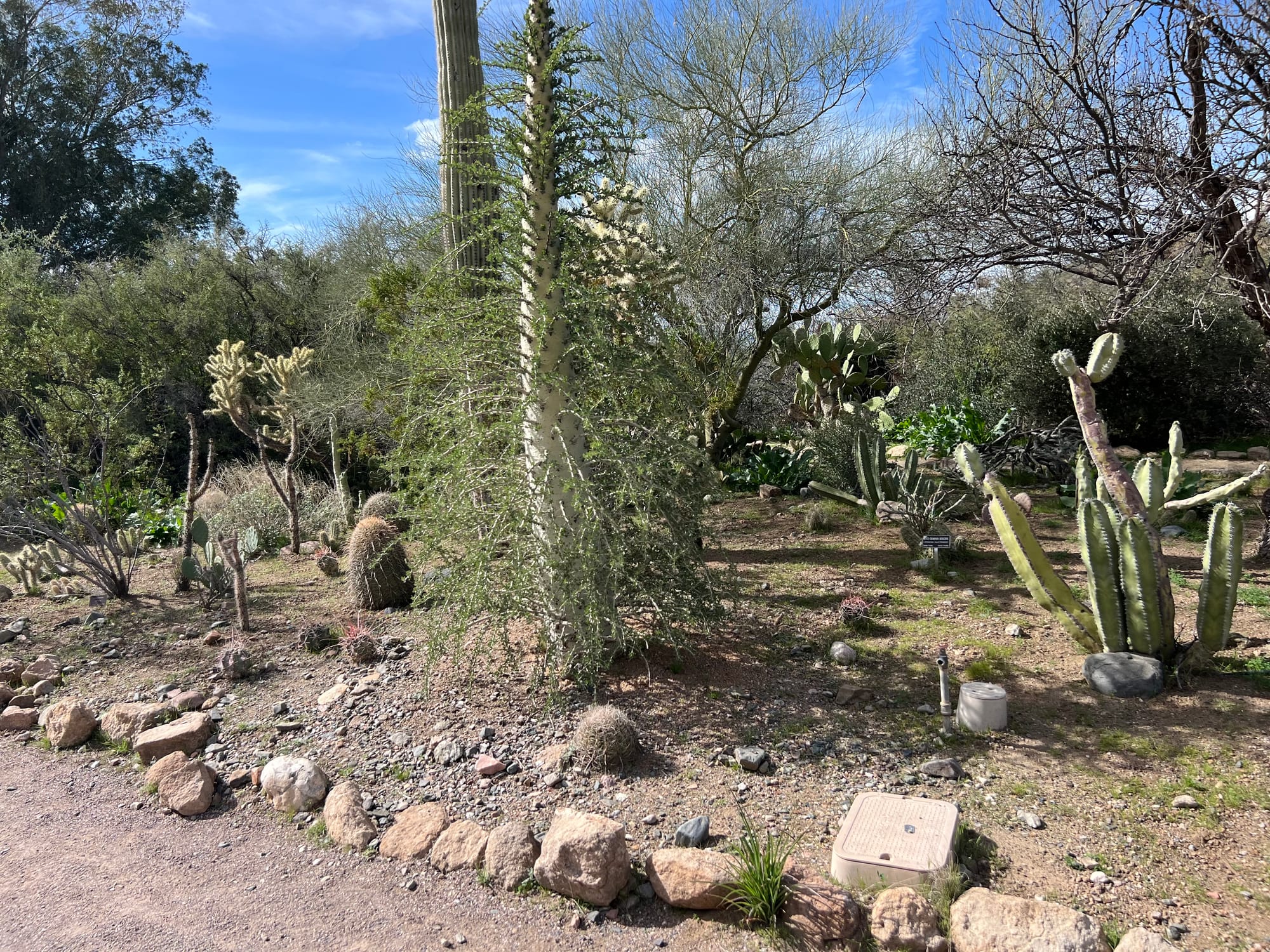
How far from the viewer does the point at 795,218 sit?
8.58 m

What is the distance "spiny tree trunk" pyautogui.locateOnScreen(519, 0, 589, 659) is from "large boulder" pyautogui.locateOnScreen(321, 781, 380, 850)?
1.18m

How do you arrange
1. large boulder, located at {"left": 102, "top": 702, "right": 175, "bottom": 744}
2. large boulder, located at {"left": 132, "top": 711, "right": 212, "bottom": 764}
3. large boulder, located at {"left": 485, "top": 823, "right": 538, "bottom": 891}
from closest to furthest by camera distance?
1. large boulder, located at {"left": 485, "top": 823, "right": 538, "bottom": 891}
2. large boulder, located at {"left": 132, "top": 711, "right": 212, "bottom": 764}
3. large boulder, located at {"left": 102, "top": 702, "right": 175, "bottom": 744}

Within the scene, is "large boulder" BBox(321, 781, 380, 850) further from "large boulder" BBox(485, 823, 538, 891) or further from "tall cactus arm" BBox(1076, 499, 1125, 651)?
"tall cactus arm" BBox(1076, 499, 1125, 651)

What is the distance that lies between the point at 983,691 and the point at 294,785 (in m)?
2.93

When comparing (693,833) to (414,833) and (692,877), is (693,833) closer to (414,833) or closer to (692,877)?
(692,877)

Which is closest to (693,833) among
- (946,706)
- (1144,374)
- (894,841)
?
(894,841)

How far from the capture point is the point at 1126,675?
3.64 metres

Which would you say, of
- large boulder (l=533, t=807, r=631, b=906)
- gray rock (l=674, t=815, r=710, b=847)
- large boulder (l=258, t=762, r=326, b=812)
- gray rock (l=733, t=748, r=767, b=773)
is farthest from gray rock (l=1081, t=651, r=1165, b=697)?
large boulder (l=258, t=762, r=326, b=812)

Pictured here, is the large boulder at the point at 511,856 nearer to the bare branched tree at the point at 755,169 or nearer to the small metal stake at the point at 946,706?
the small metal stake at the point at 946,706

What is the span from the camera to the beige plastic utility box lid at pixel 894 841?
253 centimetres

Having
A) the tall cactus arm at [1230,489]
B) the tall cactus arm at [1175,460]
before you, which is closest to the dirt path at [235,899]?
the tall cactus arm at [1230,489]

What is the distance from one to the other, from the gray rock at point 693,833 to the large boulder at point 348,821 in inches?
47.5

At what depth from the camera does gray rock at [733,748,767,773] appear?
130 inches

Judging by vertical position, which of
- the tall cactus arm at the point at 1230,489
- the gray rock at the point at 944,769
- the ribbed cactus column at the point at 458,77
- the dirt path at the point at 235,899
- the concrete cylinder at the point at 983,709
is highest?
the ribbed cactus column at the point at 458,77
